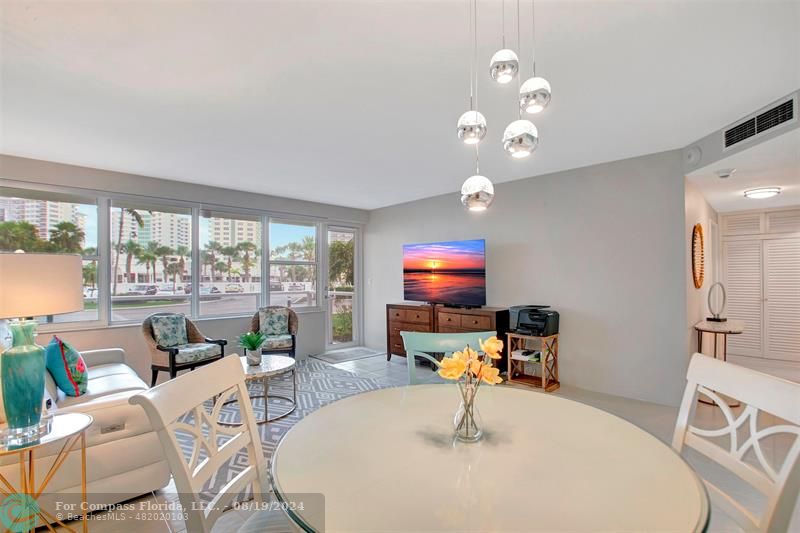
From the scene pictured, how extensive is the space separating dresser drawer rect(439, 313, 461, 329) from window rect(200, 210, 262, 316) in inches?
105

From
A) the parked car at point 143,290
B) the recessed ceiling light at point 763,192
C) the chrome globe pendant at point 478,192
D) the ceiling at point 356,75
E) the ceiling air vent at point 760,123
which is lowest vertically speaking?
the parked car at point 143,290

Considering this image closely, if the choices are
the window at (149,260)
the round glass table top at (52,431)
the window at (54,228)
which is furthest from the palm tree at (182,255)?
the round glass table top at (52,431)

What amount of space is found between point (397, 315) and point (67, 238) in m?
3.92

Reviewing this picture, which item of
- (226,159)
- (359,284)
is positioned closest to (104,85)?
(226,159)

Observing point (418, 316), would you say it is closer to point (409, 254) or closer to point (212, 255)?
point (409, 254)

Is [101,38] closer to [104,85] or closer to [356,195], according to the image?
[104,85]

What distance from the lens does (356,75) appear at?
81.9 inches

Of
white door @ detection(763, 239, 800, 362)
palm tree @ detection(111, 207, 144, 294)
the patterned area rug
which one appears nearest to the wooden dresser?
the patterned area rug

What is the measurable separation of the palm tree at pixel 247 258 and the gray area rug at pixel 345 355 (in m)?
1.62

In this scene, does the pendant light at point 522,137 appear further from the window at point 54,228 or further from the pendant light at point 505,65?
the window at point 54,228

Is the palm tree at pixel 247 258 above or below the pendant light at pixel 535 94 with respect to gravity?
below

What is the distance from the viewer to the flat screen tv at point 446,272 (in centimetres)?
457

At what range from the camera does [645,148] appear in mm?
3373

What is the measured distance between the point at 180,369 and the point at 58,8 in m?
3.16
